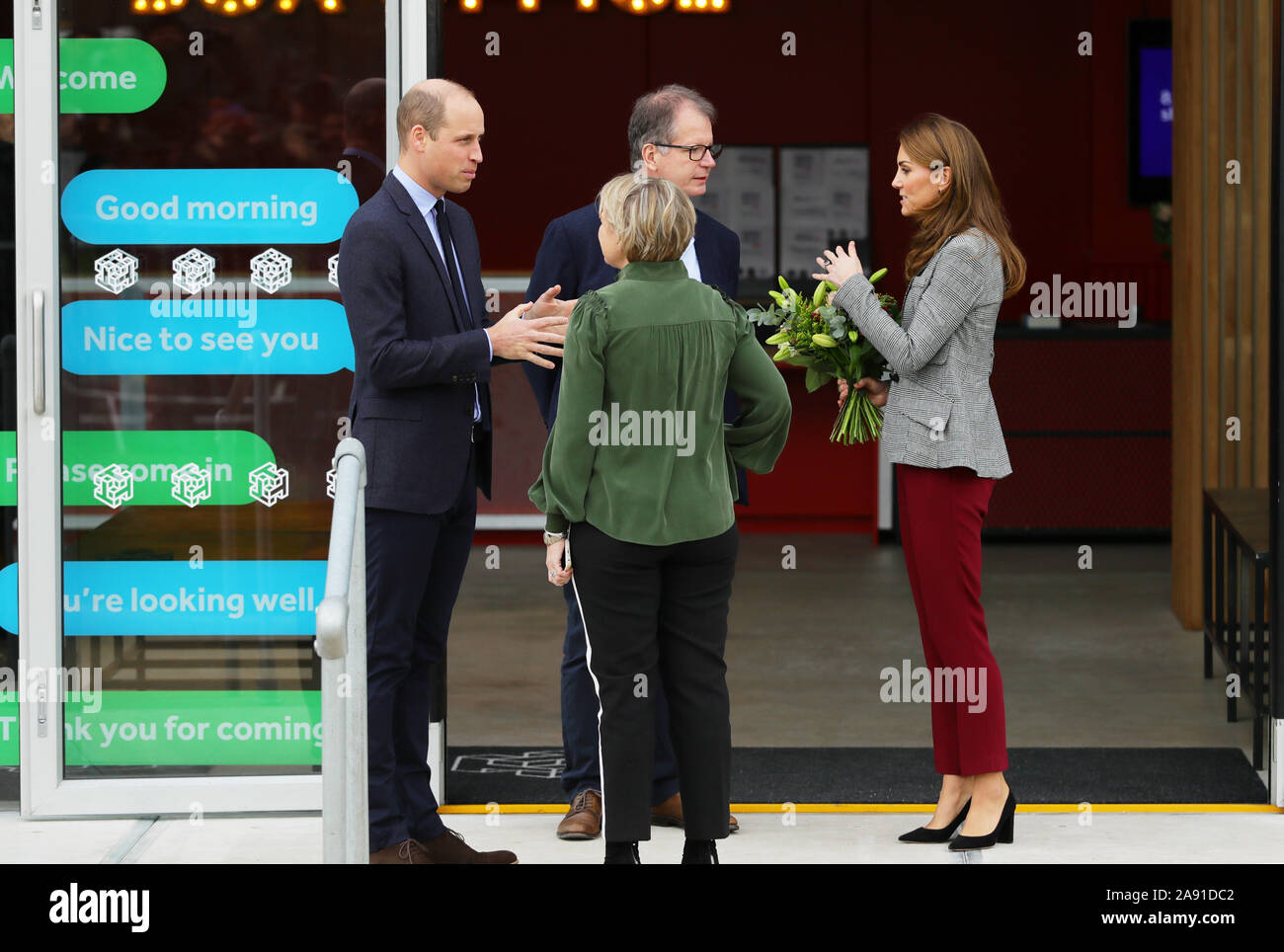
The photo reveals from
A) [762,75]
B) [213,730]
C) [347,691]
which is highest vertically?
[762,75]

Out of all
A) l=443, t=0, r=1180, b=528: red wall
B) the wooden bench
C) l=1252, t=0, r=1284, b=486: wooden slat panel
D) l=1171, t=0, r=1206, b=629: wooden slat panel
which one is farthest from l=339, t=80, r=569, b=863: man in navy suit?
l=443, t=0, r=1180, b=528: red wall

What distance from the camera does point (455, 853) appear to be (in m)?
3.65

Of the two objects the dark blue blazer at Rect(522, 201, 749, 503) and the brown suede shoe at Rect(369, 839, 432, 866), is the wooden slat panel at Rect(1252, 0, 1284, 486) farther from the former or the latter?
the brown suede shoe at Rect(369, 839, 432, 866)

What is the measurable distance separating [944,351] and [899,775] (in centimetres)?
130

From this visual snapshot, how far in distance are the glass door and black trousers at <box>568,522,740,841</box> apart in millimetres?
1071

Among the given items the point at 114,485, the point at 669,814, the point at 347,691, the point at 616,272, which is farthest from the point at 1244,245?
the point at 347,691

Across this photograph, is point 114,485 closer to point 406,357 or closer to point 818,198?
point 406,357

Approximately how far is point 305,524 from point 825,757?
Answer: 1528 mm

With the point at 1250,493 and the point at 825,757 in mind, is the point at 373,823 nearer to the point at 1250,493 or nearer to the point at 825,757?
the point at 825,757

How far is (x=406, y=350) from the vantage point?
3.39 meters

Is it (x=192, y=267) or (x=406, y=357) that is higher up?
(x=192, y=267)

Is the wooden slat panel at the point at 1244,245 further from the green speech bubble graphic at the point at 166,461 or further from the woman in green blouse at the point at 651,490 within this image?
the green speech bubble graphic at the point at 166,461
